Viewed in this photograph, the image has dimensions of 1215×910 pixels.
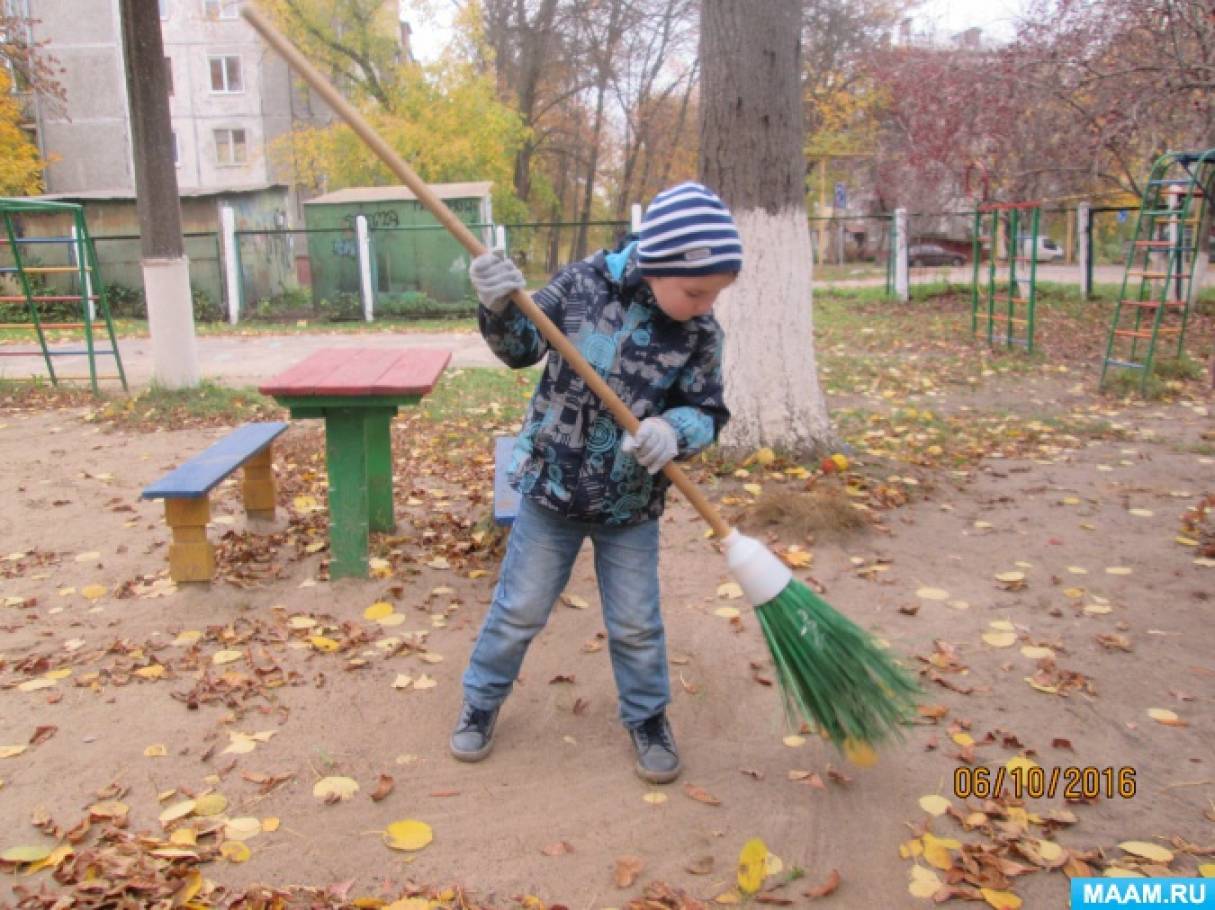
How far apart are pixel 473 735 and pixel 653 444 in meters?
1.01

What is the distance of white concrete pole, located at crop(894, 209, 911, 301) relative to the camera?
15.5 m

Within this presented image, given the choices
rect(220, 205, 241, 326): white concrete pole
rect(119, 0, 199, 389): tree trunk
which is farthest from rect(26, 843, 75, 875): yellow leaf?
rect(220, 205, 241, 326): white concrete pole

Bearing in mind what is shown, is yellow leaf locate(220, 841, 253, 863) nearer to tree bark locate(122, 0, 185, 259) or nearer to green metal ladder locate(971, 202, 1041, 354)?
tree bark locate(122, 0, 185, 259)

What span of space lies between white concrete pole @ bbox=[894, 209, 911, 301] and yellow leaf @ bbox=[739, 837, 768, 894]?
1422 cm

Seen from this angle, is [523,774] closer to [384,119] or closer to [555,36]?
[384,119]

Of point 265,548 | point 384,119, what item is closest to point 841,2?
point 384,119

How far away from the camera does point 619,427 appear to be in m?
2.46

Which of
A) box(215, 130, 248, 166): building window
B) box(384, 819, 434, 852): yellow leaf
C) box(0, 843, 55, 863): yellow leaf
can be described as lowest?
box(384, 819, 434, 852): yellow leaf

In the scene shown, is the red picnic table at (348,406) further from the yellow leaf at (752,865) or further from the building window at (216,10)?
the building window at (216,10)

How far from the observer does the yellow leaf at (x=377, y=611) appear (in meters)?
3.63

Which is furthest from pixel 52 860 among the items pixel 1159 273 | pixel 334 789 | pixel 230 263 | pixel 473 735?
pixel 230 263

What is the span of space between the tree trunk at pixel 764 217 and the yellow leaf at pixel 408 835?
317 cm

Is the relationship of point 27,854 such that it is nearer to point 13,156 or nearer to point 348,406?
point 348,406

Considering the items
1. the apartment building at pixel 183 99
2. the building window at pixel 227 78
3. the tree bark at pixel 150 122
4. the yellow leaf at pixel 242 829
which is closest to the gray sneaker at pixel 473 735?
the yellow leaf at pixel 242 829
